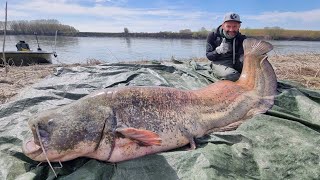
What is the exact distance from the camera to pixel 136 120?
326 centimetres

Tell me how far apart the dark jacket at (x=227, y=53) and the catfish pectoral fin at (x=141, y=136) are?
11.5 ft

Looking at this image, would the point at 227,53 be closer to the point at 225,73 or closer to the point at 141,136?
the point at 225,73

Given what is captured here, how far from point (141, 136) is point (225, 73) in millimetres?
3284

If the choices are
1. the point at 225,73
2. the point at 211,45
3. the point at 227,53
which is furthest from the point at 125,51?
the point at 225,73

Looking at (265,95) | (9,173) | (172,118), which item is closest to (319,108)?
(265,95)

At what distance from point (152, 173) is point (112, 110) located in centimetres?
69

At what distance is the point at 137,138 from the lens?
2980 mm

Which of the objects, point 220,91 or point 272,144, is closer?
point 272,144

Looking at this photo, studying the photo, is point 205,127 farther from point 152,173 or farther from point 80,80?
point 80,80

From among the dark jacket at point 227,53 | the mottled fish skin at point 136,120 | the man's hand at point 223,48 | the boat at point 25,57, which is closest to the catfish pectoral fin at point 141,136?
the mottled fish skin at point 136,120

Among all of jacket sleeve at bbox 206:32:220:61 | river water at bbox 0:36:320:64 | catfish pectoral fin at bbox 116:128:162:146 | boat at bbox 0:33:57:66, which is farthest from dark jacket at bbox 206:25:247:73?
boat at bbox 0:33:57:66

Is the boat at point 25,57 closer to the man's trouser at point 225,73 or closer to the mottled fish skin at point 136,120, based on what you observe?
the man's trouser at point 225,73

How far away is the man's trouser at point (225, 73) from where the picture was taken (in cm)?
589

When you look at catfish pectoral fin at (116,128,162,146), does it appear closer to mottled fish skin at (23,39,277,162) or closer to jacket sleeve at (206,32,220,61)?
mottled fish skin at (23,39,277,162)
